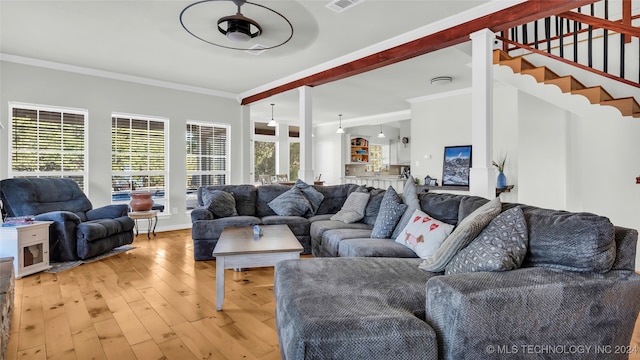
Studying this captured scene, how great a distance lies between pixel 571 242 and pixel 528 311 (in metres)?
0.47

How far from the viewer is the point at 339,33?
3928 mm

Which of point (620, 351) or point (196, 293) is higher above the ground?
point (620, 351)

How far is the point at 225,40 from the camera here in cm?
408

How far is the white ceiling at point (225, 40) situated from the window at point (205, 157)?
887 mm

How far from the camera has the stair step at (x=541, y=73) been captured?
12.9 feet

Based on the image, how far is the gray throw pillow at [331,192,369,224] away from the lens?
4.10m

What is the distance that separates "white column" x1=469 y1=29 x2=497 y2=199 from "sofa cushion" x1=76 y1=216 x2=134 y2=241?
440 centimetres

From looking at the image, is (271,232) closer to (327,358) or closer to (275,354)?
(275,354)

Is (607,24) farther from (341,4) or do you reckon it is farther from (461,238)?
(461,238)

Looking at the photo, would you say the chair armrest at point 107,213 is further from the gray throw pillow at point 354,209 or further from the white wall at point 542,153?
the white wall at point 542,153

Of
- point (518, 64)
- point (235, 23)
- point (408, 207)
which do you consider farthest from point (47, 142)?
point (518, 64)

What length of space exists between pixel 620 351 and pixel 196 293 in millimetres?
2923

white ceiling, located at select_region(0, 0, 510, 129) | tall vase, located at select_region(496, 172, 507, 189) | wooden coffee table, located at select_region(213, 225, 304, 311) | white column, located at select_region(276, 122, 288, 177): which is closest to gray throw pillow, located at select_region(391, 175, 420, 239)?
wooden coffee table, located at select_region(213, 225, 304, 311)

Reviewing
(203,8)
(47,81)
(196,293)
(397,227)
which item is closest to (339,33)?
(203,8)
